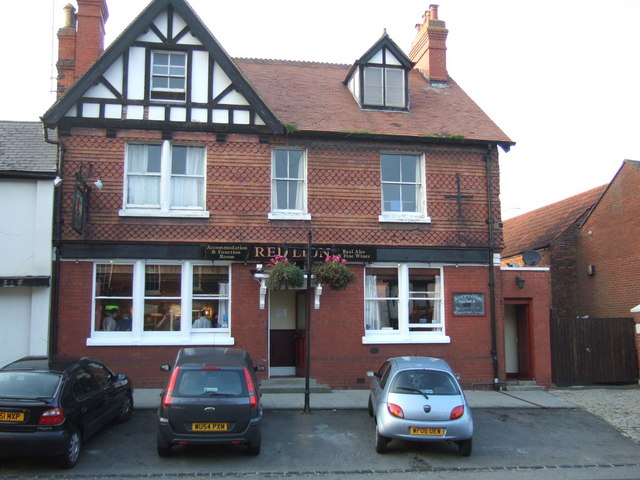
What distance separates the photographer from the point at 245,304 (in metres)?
15.0


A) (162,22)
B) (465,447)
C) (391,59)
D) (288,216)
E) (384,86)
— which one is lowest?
(465,447)

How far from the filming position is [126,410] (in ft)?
37.7

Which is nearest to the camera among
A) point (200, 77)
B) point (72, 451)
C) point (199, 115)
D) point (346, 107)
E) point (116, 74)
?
point (72, 451)

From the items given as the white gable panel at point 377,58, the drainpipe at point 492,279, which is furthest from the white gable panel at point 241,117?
the drainpipe at point 492,279

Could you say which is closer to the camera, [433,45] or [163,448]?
[163,448]

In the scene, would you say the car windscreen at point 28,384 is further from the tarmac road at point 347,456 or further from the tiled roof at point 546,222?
the tiled roof at point 546,222

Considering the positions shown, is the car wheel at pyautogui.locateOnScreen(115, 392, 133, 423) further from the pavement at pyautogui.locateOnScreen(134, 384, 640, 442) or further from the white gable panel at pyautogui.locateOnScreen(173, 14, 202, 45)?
the white gable panel at pyautogui.locateOnScreen(173, 14, 202, 45)

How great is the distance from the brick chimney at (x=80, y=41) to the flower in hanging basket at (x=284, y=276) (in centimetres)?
783

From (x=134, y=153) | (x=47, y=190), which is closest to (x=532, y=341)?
(x=134, y=153)

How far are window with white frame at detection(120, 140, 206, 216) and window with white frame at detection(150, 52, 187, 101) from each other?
1.26 meters

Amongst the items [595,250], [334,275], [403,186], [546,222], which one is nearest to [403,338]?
[334,275]

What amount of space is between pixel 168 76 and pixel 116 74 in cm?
128

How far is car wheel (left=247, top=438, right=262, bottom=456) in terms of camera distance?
9.27m

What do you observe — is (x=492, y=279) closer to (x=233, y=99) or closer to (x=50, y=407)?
(x=233, y=99)
